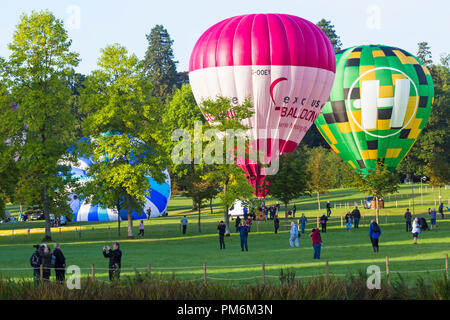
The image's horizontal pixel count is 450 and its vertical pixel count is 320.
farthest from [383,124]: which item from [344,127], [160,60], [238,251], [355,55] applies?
[160,60]

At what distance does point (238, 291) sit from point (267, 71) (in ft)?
113

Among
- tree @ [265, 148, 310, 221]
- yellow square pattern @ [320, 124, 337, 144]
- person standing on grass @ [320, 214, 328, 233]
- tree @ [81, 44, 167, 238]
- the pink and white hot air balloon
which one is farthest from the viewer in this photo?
yellow square pattern @ [320, 124, 337, 144]

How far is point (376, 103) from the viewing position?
2539 inches

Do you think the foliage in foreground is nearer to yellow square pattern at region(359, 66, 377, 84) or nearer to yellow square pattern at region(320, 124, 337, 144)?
yellow square pattern at region(359, 66, 377, 84)

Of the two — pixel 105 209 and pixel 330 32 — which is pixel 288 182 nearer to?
pixel 105 209

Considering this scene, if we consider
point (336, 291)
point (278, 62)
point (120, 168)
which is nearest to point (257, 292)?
point (336, 291)

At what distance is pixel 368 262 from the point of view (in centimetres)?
2839

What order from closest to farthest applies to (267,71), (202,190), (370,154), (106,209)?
(202,190) → (267,71) → (370,154) → (106,209)

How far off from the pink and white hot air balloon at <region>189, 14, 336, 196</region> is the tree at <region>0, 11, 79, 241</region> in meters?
11.0

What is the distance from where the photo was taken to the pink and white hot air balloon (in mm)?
52188

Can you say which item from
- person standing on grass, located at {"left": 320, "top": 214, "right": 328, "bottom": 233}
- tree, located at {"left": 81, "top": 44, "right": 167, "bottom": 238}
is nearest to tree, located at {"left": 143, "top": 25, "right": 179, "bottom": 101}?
tree, located at {"left": 81, "top": 44, "right": 167, "bottom": 238}

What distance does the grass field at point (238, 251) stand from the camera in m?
26.8

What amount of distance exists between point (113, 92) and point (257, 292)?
104 ft

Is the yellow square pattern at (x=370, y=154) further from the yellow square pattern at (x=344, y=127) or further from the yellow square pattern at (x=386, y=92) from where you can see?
the yellow square pattern at (x=386, y=92)
